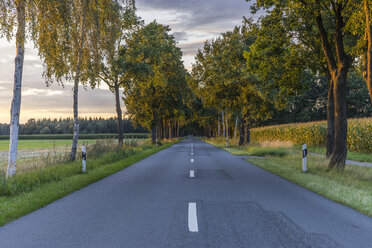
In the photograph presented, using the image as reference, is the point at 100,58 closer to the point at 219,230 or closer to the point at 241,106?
the point at 219,230

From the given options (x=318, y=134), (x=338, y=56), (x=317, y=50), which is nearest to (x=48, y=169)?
(x=338, y=56)

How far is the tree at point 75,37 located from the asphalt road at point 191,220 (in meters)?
5.51

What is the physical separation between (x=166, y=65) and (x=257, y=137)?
18.7m

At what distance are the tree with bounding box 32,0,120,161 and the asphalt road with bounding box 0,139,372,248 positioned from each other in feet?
18.1

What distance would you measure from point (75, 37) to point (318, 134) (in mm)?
22580

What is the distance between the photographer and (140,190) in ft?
24.3

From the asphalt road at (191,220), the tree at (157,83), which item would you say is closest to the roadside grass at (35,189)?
the asphalt road at (191,220)

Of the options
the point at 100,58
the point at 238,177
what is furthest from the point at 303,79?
the point at 100,58

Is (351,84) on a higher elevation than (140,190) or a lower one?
higher

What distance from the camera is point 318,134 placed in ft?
84.1

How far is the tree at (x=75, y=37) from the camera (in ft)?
29.9

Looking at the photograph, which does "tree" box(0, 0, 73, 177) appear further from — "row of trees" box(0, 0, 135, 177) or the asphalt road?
the asphalt road

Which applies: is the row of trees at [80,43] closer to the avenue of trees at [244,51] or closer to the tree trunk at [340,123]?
the avenue of trees at [244,51]

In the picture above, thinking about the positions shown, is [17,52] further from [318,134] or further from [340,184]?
[318,134]
